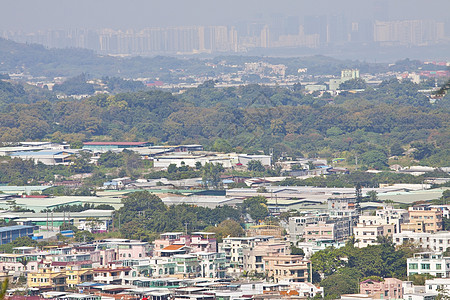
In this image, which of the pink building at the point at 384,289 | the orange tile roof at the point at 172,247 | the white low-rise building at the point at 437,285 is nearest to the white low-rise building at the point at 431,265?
the pink building at the point at 384,289

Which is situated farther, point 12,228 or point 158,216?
point 158,216

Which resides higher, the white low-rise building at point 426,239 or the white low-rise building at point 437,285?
the white low-rise building at point 437,285

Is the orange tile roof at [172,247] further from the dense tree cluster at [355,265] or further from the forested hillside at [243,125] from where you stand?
the forested hillside at [243,125]

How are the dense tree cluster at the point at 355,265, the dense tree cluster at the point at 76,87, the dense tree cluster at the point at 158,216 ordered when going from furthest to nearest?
1. the dense tree cluster at the point at 76,87
2. the dense tree cluster at the point at 158,216
3. the dense tree cluster at the point at 355,265

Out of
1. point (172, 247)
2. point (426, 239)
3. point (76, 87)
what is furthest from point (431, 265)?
point (76, 87)

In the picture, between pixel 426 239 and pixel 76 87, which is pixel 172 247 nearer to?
pixel 426 239

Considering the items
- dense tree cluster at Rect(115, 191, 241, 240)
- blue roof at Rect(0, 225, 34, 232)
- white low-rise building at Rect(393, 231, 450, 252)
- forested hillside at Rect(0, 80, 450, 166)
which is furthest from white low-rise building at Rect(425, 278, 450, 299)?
forested hillside at Rect(0, 80, 450, 166)

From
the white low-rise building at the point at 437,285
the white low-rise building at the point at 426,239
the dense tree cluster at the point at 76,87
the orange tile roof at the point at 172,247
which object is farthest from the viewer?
the dense tree cluster at the point at 76,87
